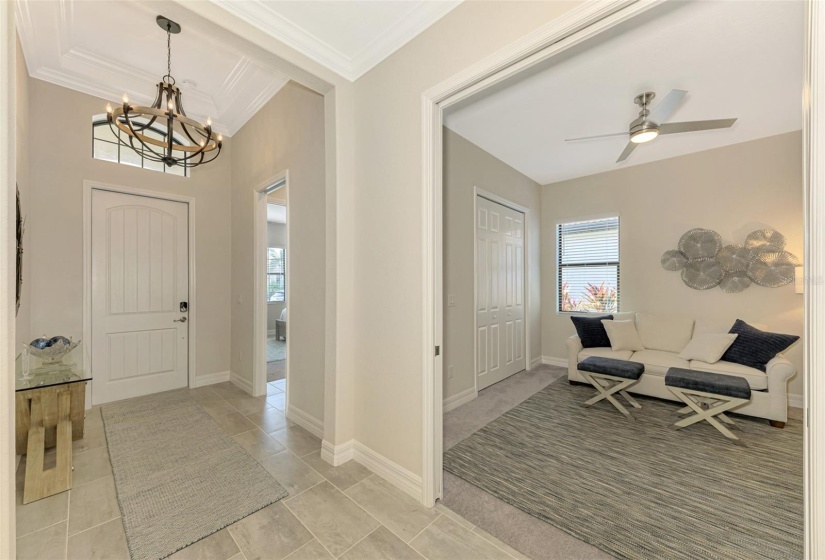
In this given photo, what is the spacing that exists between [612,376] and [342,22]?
3809mm

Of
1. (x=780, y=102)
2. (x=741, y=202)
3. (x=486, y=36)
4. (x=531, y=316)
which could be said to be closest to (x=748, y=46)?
(x=780, y=102)

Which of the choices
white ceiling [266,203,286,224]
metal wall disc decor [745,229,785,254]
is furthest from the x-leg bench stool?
white ceiling [266,203,286,224]

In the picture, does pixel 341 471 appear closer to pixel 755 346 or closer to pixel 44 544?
pixel 44 544

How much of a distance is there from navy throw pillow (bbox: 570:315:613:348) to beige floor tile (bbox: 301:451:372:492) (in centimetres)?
332

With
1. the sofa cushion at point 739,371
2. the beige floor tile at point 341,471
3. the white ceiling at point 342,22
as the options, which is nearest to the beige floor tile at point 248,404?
the beige floor tile at point 341,471

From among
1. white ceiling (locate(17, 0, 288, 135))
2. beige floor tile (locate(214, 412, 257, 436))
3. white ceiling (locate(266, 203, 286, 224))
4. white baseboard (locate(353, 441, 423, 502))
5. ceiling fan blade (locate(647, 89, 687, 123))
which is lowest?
beige floor tile (locate(214, 412, 257, 436))

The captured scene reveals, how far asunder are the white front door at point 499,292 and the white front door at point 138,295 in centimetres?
364

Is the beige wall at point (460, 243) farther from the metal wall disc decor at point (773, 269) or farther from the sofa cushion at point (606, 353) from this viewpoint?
the metal wall disc decor at point (773, 269)

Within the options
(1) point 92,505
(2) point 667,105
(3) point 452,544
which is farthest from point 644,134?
(1) point 92,505

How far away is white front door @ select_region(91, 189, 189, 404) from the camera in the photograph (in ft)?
11.3

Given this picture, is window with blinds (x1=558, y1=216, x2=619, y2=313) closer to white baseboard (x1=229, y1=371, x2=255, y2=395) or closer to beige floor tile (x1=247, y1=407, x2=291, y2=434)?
beige floor tile (x1=247, y1=407, x2=291, y2=434)

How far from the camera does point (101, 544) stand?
165cm

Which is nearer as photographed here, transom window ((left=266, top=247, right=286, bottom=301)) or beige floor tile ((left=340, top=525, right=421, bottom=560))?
beige floor tile ((left=340, top=525, right=421, bottom=560))

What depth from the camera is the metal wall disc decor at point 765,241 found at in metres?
3.57
